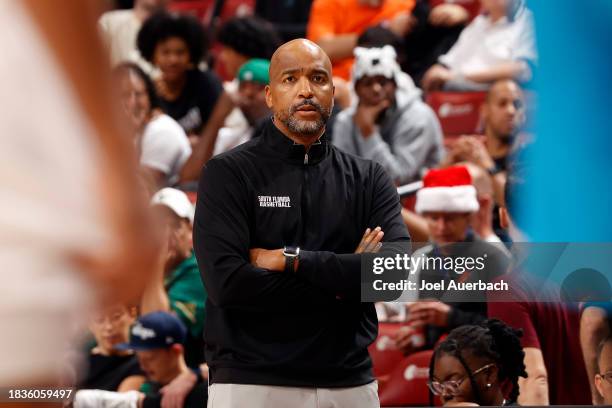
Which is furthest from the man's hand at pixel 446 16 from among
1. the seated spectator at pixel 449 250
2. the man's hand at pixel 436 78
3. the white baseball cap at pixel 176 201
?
the white baseball cap at pixel 176 201

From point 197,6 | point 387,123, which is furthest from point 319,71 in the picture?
point 197,6

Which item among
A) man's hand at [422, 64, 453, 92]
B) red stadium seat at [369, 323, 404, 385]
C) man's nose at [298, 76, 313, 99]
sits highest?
man's hand at [422, 64, 453, 92]

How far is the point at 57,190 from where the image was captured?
951mm

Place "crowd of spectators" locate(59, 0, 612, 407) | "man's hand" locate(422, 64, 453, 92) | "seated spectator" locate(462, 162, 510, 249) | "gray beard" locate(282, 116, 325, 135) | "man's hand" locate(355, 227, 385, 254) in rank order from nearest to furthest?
"man's hand" locate(355, 227, 385, 254) < "gray beard" locate(282, 116, 325, 135) < "crowd of spectators" locate(59, 0, 612, 407) < "seated spectator" locate(462, 162, 510, 249) < "man's hand" locate(422, 64, 453, 92)

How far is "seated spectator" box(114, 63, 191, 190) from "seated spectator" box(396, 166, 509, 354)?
161cm

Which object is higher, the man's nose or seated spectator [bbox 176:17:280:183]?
seated spectator [bbox 176:17:280:183]

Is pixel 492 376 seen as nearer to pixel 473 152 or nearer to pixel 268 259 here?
pixel 268 259

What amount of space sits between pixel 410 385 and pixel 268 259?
122 centimetres

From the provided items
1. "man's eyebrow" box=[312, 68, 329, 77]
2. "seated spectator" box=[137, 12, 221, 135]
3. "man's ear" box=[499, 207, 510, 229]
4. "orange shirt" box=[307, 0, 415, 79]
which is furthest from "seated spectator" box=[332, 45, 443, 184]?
"man's eyebrow" box=[312, 68, 329, 77]

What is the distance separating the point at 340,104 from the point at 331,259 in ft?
10.7

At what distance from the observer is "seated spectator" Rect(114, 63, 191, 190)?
593cm

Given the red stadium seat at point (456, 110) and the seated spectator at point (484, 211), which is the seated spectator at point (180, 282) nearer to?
the seated spectator at point (484, 211)

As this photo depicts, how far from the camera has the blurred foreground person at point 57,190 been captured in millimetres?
866

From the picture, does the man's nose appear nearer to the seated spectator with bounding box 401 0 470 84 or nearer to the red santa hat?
the red santa hat
